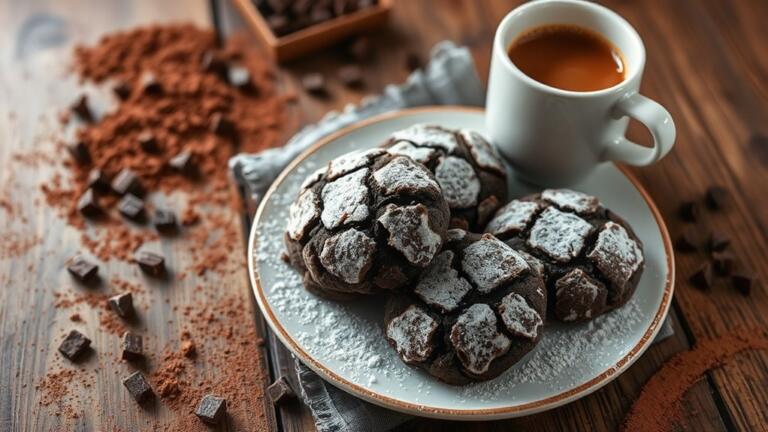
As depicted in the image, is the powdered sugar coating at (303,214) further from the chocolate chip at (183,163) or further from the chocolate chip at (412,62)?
the chocolate chip at (412,62)

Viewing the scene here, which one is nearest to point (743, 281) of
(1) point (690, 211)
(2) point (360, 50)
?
(1) point (690, 211)

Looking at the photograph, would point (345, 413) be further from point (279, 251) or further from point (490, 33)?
point (490, 33)

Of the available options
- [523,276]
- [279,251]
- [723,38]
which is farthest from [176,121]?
[723,38]

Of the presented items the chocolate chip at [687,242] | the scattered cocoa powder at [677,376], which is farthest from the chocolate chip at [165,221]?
the chocolate chip at [687,242]

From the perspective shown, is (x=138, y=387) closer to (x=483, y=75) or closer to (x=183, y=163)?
(x=183, y=163)

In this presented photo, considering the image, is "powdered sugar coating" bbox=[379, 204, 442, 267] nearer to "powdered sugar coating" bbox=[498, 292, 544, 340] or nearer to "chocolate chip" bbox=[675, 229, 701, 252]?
"powdered sugar coating" bbox=[498, 292, 544, 340]

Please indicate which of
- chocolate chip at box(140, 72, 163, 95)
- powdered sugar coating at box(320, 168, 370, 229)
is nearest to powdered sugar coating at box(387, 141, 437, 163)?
powdered sugar coating at box(320, 168, 370, 229)
